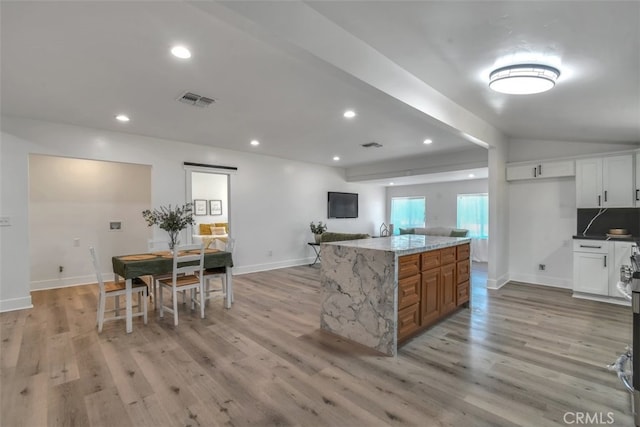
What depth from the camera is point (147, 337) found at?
10.0 feet

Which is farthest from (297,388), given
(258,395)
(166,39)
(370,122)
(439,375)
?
(370,122)

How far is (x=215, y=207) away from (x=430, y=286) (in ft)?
24.6

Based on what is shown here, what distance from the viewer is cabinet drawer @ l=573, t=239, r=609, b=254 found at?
4.14 m

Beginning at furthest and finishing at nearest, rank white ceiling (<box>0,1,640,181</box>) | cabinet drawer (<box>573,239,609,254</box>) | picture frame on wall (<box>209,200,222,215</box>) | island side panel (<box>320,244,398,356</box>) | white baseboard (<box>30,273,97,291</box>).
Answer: picture frame on wall (<box>209,200,222,215</box>)
white baseboard (<box>30,273,97,291</box>)
cabinet drawer (<box>573,239,609,254</box>)
island side panel (<box>320,244,398,356</box>)
white ceiling (<box>0,1,640,181</box>)

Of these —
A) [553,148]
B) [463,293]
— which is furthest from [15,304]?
[553,148]

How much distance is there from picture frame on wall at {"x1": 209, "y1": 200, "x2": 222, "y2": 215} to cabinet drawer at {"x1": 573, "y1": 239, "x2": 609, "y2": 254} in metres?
8.41

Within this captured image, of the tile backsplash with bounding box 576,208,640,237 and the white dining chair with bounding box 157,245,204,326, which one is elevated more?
the tile backsplash with bounding box 576,208,640,237

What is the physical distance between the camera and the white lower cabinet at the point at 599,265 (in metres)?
4.04

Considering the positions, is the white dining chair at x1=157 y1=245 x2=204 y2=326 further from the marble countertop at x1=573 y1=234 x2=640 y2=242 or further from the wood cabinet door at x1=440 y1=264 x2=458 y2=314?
the marble countertop at x1=573 y1=234 x2=640 y2=242

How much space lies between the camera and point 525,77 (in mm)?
2420

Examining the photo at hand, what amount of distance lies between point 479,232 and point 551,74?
21.1ft

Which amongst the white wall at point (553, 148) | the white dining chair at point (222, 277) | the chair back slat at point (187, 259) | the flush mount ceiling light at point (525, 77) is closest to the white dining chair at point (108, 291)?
the chair back slat at point (187, 259)

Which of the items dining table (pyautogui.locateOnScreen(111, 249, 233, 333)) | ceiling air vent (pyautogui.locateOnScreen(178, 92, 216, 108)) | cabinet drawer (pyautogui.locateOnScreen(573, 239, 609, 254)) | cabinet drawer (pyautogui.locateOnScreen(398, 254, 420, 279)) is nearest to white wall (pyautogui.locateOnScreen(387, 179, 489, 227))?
cabinet drawer (pyautogui.locateOnScreen(573, 239, 609, 254))

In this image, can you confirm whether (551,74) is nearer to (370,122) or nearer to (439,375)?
(370,122)
